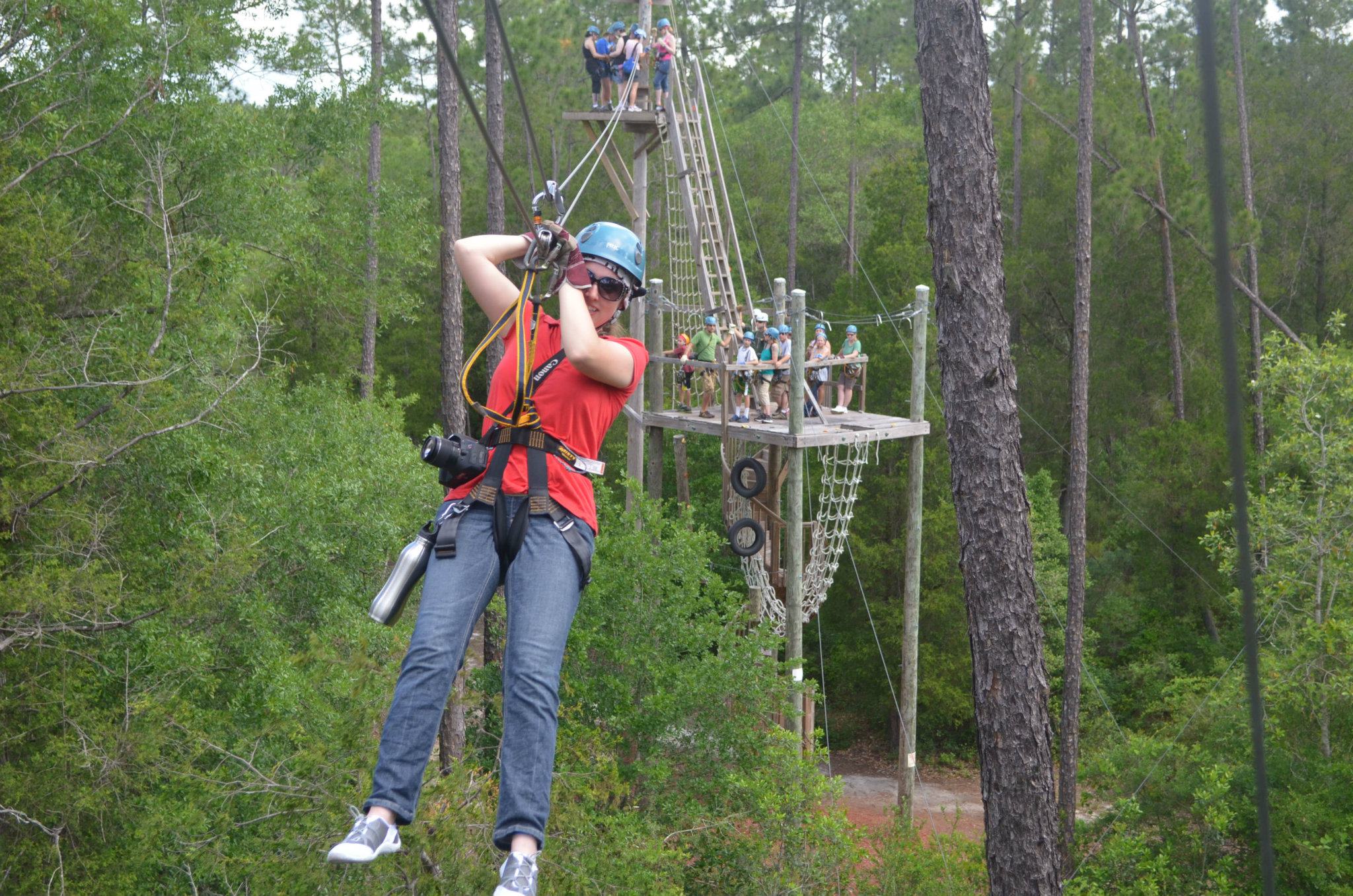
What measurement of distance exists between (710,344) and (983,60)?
7961 millimetres

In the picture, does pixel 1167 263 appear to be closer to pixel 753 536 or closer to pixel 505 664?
pixel 753 536

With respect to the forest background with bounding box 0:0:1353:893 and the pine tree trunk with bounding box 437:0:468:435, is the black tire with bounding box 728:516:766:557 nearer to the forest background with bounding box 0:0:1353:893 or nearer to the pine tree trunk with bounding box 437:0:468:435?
the forest background with bounding box 0:0:1353:893

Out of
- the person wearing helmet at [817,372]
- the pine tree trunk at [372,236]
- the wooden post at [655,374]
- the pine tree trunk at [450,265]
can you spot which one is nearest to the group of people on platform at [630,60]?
the pine tree trunk at [450,265]

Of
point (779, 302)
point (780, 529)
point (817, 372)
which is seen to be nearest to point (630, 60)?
point (779, 302)

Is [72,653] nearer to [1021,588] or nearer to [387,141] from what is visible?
[1021,588]

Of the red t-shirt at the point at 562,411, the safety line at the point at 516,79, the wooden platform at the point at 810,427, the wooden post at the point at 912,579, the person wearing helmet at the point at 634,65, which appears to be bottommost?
the wooden post at the point at 912,579

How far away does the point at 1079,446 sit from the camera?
14.7 meters

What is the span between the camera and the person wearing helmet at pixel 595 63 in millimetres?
12938

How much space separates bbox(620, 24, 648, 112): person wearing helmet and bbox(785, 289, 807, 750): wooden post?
3137 mm

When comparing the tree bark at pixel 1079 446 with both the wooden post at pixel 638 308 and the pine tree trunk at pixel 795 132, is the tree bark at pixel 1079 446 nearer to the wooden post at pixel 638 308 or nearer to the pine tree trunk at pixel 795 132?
the wooden post at pixel 638 308

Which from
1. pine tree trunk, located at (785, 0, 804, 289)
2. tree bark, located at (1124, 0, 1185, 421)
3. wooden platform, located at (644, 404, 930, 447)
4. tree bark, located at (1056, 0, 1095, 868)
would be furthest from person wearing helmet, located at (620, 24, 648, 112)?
pine tree trunk, located at (785, 0, 804, 289)

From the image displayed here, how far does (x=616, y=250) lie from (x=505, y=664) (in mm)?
1333

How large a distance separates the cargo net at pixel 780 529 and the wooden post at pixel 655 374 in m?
1.01

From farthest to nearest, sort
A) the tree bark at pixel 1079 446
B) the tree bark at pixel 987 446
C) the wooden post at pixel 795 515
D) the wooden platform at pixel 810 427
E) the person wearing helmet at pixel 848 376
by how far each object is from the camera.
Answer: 1. the tree bark at pixel 1079 446
2. the person wearing helmet at pixel 848 376
3. the wooden platform at pixel 810 427
4. the wooden post at pixel 795 515
5. the tree bark at pixel 987 446
